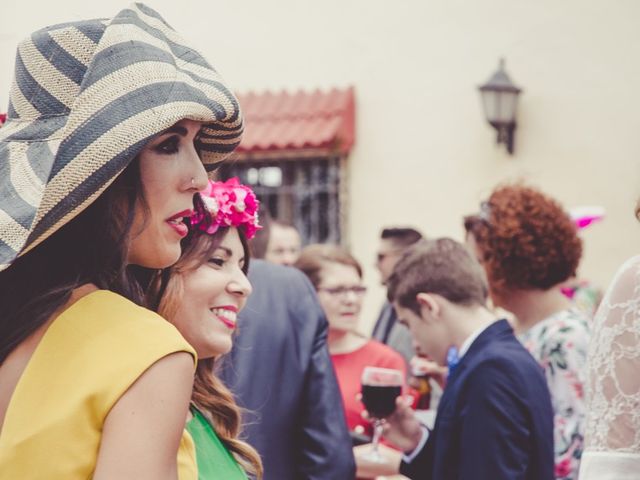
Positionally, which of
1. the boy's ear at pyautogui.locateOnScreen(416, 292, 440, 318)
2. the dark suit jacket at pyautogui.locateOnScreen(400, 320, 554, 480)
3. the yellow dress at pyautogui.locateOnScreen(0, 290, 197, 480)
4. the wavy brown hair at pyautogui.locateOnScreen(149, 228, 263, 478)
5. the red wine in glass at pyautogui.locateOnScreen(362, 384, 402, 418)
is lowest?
the red wine in glass at pyautogui.locateOnScreen(362, 384, 402, 418)

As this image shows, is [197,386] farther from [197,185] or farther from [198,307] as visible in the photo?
[197,185]

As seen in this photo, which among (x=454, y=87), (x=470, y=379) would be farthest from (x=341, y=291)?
(x=454, y=87)

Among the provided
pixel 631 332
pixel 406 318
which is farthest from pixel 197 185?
pixel 406 318

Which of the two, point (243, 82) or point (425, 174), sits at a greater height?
point (243, 82)

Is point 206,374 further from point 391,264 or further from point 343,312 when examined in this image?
point 391,264

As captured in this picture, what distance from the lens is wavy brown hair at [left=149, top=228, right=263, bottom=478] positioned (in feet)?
7.28

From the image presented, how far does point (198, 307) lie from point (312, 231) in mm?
5991

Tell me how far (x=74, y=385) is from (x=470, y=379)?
165 centimetres

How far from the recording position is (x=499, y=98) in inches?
297

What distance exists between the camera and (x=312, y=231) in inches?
330

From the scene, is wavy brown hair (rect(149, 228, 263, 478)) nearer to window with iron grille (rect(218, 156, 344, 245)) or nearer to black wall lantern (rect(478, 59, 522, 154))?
black wall lantern (rect(478, 59, 522, 154))

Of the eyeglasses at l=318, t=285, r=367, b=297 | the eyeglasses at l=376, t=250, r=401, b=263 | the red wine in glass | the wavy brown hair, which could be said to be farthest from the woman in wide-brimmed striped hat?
the eyeglasses at l=376, t=250, r=401, b=263

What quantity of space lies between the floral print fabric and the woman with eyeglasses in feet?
3.33

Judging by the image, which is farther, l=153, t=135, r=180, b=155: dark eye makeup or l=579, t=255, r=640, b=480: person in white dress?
l=579, t=255, r=640, b=480: person in white dress
